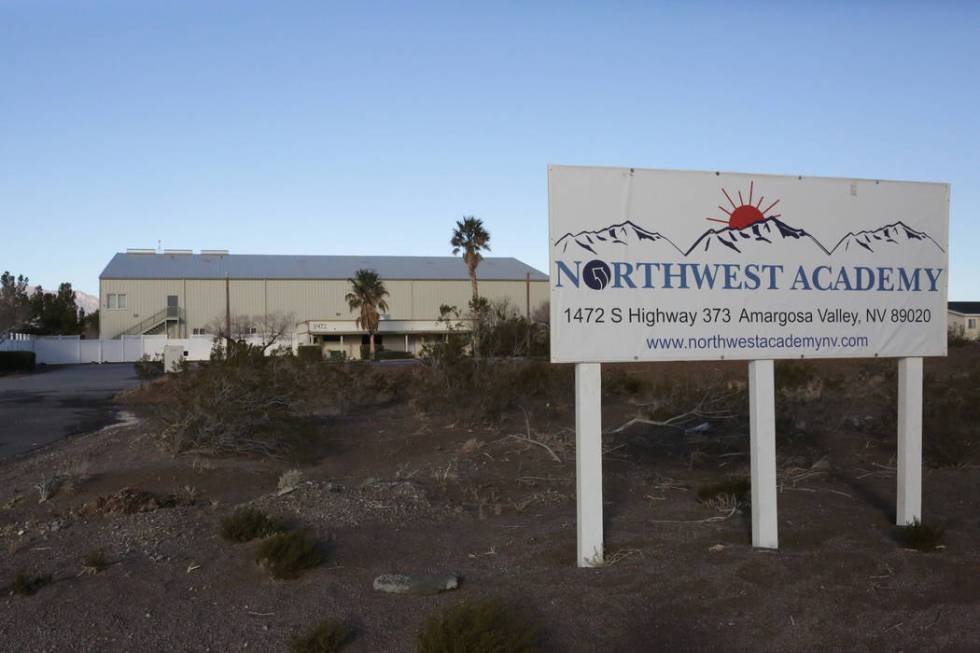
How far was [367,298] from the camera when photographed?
6425cm

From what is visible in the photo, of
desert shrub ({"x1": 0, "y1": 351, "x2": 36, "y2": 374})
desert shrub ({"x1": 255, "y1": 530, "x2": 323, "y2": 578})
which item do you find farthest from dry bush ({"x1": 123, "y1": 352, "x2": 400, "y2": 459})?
desert shrub ({"x1": 0, "y1": 351, "x2": 36, "y2": 374})

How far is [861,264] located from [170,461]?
8.47 meters

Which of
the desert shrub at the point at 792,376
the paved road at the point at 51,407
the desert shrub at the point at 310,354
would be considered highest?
the desert shrub at the point at 310,354

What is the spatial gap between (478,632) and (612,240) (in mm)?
3310

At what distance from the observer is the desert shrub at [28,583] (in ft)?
20.1

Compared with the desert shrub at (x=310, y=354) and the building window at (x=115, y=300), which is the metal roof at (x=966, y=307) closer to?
the building window at (x=115, y=300)

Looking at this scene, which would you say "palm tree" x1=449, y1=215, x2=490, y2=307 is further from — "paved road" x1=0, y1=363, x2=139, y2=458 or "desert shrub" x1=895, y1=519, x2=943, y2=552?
"desert shrub" x1=895, y1=519, x2=943, y2=552

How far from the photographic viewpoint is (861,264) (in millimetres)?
7770

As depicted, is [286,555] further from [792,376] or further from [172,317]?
[172,317]

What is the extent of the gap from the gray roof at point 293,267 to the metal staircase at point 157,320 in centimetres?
258

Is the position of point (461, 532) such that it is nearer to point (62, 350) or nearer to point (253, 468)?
point (253, 468)

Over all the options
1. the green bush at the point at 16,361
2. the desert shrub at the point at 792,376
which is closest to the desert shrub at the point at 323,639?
the desert shrub at the point at 792,376

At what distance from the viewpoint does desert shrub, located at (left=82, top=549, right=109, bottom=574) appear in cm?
662

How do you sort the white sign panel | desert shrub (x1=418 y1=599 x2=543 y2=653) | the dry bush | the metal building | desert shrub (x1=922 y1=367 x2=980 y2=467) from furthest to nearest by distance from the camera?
1. the metal building
2. the dry bush
3. desert shrub (x1=922 y1=367 x2=980 y2=467)
4. the white sign panel
5. desert shrub (x1=418 y1=599 x2=543 y2=653)
